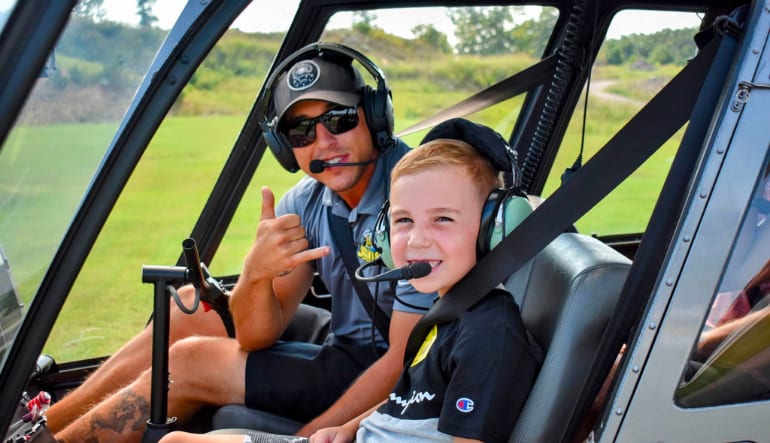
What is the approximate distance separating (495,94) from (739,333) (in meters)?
1.60

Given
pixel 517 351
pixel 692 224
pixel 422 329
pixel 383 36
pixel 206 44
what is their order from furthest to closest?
pixel 383 36 → pixel 206 44 → pixel 422 329 → pixel 517 351 → pixel 692 224

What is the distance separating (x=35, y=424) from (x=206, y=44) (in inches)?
40.1

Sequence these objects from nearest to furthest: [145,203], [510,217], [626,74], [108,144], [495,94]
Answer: [510,217]
[108,144]
[495,94]
[626,74]
[145,203]

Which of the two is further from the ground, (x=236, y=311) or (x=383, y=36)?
(x=383, y=36)

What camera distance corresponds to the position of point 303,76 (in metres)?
2.02

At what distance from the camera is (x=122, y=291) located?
7648 mm

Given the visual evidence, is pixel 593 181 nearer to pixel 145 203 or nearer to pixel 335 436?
pixel 335 436

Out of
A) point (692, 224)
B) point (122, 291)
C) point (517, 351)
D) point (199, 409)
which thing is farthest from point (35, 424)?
point (122, 291)

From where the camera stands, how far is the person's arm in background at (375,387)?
6.28 ft

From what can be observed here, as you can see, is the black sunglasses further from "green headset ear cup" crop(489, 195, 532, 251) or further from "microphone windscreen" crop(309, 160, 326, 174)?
"green headset ear cup" crop(489, 195, 532, 251)

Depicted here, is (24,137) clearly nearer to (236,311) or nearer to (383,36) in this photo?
(236,311)

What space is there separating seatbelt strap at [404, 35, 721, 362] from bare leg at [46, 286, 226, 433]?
4.09 ft

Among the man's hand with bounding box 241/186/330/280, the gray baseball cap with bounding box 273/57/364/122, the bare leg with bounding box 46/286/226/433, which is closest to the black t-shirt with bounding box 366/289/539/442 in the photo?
the man's hand with bounding box 241/186/330/280

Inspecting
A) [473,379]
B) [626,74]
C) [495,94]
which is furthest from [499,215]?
[626,74]
